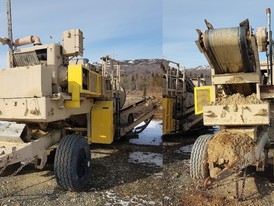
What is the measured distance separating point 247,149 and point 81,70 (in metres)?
2.83

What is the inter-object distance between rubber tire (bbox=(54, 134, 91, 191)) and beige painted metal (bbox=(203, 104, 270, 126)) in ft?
6.65

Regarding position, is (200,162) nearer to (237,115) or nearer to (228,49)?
(237,115)

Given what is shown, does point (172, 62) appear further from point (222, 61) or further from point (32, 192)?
point (32, 192)

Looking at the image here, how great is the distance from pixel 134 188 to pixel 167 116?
17.2 feet

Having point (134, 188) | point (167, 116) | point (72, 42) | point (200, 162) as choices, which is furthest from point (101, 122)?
point (167, 116)

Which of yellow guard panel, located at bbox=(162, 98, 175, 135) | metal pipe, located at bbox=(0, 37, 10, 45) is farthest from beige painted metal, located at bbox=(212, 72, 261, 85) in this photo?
yellow guard panel, located at bbox=(162, 98, 175, 135)

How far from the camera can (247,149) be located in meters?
4.16

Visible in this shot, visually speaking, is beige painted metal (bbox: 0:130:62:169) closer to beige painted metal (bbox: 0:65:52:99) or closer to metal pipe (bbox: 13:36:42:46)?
beige painted metal (bbox: 0:65:52:99)

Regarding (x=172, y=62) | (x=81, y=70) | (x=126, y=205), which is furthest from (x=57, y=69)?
(x=172, y=62)

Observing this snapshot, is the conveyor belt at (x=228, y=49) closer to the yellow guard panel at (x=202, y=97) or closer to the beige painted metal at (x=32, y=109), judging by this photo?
the yellow guard panel at (x=202, y=97)

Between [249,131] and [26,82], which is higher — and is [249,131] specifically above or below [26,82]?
below

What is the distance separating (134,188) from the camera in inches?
200

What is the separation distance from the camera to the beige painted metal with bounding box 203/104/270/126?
4.34 metres

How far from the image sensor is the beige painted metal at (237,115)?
4336mm
